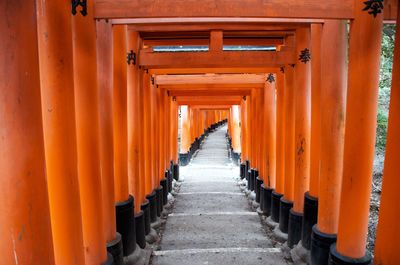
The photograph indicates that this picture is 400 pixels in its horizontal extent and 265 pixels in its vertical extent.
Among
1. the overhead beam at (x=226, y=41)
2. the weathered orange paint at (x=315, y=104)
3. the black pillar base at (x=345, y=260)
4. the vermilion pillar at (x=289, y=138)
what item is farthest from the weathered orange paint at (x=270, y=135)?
the black pillar base at (x=345, y=260)


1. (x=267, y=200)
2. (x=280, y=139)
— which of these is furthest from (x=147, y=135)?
(x=267, y=200)

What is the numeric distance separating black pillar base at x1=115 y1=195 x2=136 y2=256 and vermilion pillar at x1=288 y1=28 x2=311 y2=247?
7.97ft

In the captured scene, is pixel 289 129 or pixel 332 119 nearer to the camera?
pixel 332 119

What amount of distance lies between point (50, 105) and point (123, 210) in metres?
2.54

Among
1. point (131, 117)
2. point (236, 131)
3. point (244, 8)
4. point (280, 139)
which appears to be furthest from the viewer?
point (236, 131)

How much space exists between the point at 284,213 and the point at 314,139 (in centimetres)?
188

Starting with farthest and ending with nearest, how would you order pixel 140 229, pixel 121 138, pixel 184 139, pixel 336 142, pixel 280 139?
pixel 184 139 → pixel 280 139 → pixel 140 229 → pixel 121 138 → pixel 336 142

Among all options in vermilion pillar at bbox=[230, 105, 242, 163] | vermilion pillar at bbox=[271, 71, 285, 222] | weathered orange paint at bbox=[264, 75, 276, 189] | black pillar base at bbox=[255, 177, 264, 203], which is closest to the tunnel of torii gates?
vermilion pillar at bbox=[271, 71, 285, 222]

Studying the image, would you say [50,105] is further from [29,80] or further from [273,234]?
[273,234]

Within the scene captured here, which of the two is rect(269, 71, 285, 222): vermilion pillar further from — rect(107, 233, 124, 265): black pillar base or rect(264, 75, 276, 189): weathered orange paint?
rect(107, 233, 124, 265): black pillar base

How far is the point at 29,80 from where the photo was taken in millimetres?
1629

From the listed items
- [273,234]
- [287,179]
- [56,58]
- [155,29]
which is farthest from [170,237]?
[56,58]

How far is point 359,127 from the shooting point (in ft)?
10.3

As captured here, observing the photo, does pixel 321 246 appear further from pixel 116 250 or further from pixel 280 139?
pixel 280 139
